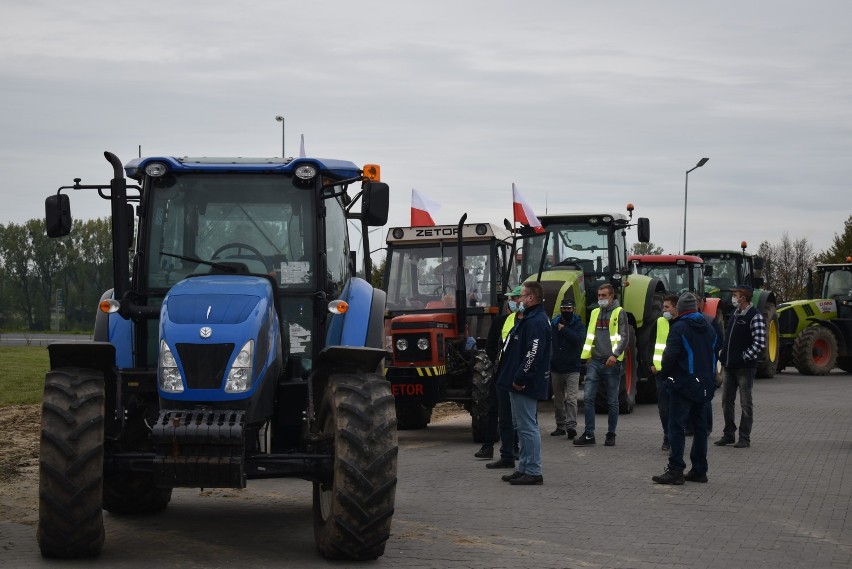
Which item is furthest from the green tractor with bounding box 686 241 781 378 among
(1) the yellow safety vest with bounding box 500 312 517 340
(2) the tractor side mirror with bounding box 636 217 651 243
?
(1) the yellow safety vest with bounding box 500 312 517 340

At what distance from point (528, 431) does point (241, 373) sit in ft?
14.5

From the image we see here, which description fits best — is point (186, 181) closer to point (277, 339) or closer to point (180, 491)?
point (277, 339)

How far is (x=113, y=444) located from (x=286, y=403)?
1204 mm

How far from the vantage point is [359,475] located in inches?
302

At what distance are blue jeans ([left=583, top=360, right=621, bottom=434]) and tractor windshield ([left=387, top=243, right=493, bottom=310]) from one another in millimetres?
1930

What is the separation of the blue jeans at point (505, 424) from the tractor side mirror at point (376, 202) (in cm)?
391

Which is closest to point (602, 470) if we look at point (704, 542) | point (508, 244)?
point (704, 542)

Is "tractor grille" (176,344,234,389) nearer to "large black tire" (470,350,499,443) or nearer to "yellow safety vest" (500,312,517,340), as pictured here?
"yellow safety vest" (500,312,517,340)

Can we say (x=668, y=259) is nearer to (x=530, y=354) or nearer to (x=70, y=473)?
(x=530, y=354)

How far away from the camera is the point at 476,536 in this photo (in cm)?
894

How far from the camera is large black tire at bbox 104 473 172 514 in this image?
9578 millimetres

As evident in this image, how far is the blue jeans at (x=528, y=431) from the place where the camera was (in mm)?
11578

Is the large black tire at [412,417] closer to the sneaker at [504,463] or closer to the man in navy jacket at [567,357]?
the man in navy jacket at [567,357]

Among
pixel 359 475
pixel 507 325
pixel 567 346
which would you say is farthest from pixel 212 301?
pixel 567 346
